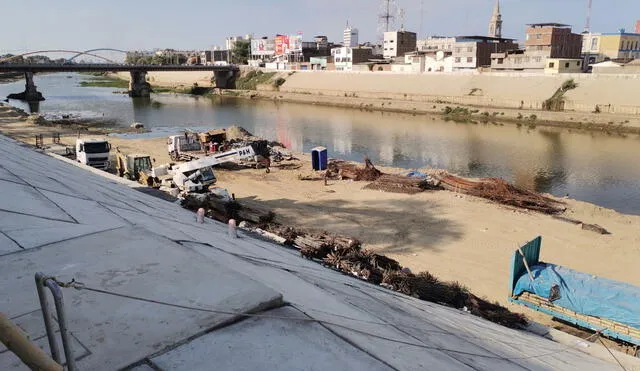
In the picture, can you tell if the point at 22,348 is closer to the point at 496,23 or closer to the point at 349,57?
the point at 349,57

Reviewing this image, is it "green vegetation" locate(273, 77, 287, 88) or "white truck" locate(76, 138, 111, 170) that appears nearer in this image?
"white truck" locate(76, 138, 111, 170)

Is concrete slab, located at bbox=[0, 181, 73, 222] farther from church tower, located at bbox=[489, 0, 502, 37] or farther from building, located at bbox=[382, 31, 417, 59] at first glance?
church tower, located at bbox=[489, 0, 502, 37]

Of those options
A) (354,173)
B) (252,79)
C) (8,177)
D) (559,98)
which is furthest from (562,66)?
(8,177)

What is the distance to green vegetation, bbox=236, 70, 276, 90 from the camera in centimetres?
8400

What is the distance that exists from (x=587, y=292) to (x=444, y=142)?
97.0ft

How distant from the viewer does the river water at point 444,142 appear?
26.2 m

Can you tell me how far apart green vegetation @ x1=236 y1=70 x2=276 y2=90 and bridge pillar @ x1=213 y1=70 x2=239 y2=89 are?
1699 millimetres

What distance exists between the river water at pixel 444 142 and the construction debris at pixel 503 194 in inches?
154

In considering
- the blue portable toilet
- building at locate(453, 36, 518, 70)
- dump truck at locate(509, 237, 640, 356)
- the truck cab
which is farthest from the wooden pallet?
building at locate(453, 36, 518, 70)

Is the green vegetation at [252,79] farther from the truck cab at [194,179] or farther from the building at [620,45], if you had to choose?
the truck cab at [194,179]

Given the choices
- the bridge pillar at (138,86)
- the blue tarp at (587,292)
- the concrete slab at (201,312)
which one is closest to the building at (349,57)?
the bridge pillar at (138,86)

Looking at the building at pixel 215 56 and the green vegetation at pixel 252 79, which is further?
the building at pixel 215 56

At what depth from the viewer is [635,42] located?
81.3m

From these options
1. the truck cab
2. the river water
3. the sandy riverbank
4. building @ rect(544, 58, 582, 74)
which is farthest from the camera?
building @ rect(544, 58, 582, 74)
